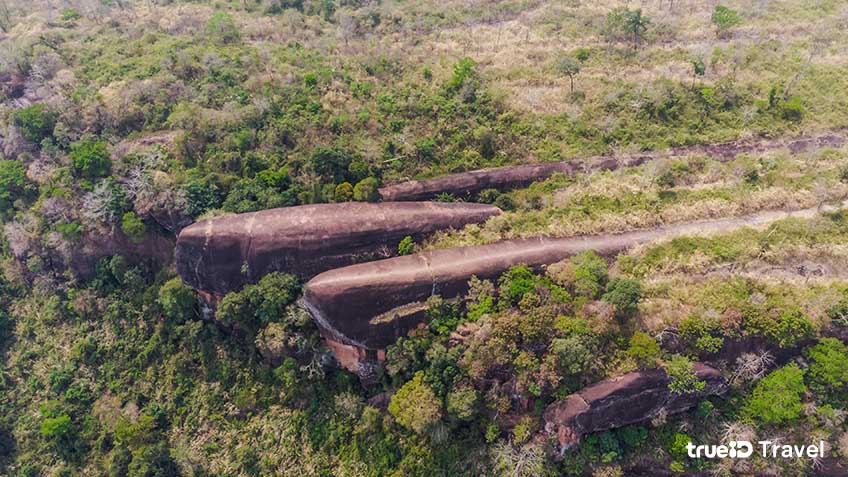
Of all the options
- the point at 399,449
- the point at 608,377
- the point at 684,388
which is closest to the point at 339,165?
the point at 399,449

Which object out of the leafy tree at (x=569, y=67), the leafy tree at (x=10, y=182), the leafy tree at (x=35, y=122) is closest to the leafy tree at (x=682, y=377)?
the leafy tree at (x=569, y=67)

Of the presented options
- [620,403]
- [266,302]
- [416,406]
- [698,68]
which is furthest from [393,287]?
[698,68]

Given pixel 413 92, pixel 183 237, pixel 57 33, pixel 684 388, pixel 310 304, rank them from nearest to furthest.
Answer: pixel 684 388
pixel 310 304
pixel 183 237
pixel 413 92
pixel 57 33

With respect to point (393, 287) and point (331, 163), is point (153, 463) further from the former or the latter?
point (331, 163)

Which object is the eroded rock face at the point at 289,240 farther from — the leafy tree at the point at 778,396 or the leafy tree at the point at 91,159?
the leafy tree at the point at 778,396

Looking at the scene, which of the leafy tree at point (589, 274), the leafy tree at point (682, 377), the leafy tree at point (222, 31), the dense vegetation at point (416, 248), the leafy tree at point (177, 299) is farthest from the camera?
the leafy tree at point (222, 31)

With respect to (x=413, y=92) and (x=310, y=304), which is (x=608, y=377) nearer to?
(x=310, y=304)
